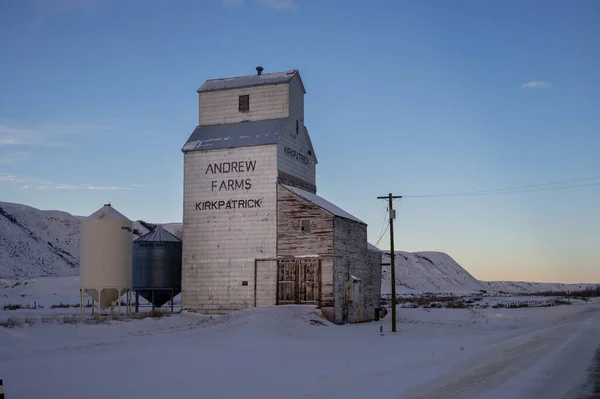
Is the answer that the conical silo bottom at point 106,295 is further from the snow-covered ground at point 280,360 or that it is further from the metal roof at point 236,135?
the metal roof at point 236,135

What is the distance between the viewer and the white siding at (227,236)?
38.4 m

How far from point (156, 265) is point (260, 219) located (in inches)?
355

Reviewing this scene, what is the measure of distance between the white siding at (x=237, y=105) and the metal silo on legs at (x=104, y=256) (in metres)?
9.06

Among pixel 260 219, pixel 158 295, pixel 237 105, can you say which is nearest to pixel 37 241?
pixel 158 295

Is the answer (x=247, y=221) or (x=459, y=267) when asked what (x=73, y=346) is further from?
(x=459, y=267)

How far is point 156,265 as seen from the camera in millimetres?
42906

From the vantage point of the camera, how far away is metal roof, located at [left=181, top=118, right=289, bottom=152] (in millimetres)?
39781

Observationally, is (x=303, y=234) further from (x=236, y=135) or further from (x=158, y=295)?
(x=158, y=295)

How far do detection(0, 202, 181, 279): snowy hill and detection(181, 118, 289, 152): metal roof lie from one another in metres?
58.3

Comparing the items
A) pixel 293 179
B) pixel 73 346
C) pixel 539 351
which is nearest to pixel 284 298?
pixel 293 179

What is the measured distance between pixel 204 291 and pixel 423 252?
433 ft

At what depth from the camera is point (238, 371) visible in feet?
62.6

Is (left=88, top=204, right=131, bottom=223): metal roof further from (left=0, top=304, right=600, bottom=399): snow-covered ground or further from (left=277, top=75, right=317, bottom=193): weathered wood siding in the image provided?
(left=277, top=75, right=317, bottom=193): weathered wood siding

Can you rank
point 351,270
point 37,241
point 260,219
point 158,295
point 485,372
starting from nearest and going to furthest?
point 485,372, point 260,219, point 351,270, point 158,295, point 37,241
